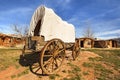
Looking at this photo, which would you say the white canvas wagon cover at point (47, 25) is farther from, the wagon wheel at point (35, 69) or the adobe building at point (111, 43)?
the adobe building at point (111, 43)

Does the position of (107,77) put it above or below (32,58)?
below

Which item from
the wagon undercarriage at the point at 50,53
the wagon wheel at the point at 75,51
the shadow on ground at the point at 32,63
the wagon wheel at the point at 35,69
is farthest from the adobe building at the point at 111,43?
the wagon wheel at the point at 35,69

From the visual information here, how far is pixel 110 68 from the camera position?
12.4m

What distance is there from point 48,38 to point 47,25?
0.80m

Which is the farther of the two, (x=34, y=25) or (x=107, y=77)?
(x=34, y=25)

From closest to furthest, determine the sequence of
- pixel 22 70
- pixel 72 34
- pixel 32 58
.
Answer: pixel 22 70 → pixel 32 58 → pixel 72 34

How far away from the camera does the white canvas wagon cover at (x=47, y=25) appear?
37.0 ft

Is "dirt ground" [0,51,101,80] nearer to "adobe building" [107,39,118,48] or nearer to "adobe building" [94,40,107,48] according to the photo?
"adobe building" [94,40,107,48]

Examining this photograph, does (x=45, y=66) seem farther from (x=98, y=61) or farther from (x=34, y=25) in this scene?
(x=98, y=61)

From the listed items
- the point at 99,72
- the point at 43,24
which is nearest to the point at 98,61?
the point at 99,72

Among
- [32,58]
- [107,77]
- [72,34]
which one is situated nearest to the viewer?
Answer: [107,77]

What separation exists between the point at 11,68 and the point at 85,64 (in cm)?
495

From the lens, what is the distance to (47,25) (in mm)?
11383

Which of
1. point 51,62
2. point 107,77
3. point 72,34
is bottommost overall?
point 107,77
